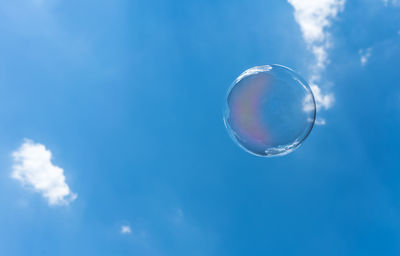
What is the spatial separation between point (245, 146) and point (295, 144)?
3.94 feet

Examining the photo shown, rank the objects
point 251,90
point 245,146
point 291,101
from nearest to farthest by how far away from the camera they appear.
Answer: point 291,101, point 251,90, point 245,146

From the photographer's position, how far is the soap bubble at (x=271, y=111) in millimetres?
5348

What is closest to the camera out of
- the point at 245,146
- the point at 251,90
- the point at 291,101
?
the point at 291,101

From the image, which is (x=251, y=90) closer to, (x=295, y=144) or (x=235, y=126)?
(x=235, y=126)

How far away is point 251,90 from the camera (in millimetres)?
5754

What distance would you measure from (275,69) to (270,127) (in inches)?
61.0

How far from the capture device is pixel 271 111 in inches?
208

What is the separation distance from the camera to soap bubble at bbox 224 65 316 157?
5348 millimetres

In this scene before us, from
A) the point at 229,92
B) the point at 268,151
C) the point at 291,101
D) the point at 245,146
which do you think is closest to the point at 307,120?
the point at 291,101

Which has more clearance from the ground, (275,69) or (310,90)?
(275,69)

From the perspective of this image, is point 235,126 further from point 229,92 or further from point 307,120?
point 307,120

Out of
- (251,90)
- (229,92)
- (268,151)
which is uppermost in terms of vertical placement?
(229,92)

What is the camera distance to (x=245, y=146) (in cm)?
619

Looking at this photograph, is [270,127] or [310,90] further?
[310,90]
